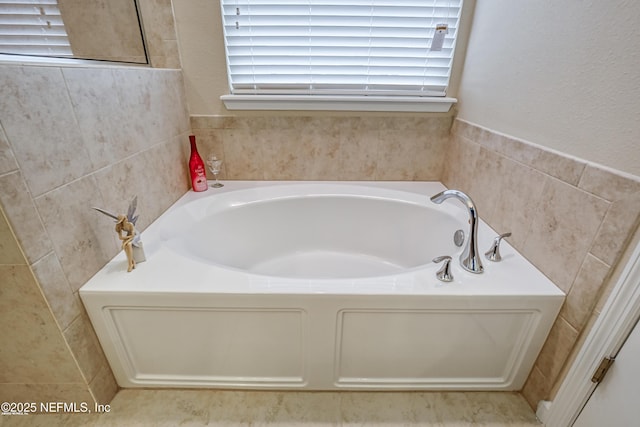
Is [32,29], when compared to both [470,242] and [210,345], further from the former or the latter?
[470,242]

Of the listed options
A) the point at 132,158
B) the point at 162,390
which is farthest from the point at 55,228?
the point at 162,390

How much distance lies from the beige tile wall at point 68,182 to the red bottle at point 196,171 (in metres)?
0.34

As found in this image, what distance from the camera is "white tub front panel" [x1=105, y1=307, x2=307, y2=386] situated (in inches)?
38.5

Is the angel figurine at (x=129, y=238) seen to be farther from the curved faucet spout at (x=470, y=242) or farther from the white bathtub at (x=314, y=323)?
the curved faucet spout at (x=470, y=242)

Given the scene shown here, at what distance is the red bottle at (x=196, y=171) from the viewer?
1617 millimetres

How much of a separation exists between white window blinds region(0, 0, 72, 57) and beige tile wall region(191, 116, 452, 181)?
0.65 m

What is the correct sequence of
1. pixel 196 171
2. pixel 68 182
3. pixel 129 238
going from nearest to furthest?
pixel 68 182, pixel 129 238, pixel 196 171

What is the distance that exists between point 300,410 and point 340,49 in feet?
5.38

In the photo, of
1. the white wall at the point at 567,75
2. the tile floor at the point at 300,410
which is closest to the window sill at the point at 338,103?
the white wall at the point at 567,75

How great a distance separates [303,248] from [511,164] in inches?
44.0

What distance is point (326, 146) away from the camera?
1723 mm

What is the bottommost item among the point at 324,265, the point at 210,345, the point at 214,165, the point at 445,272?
the point at 324,265

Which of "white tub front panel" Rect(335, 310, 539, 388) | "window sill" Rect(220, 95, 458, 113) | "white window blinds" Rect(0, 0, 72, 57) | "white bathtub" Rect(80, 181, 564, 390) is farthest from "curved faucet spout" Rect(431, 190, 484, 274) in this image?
"white window blinds" Rect(0, 0, 72, 57)

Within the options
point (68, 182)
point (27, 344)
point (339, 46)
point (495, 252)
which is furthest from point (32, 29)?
point (495, 252)
